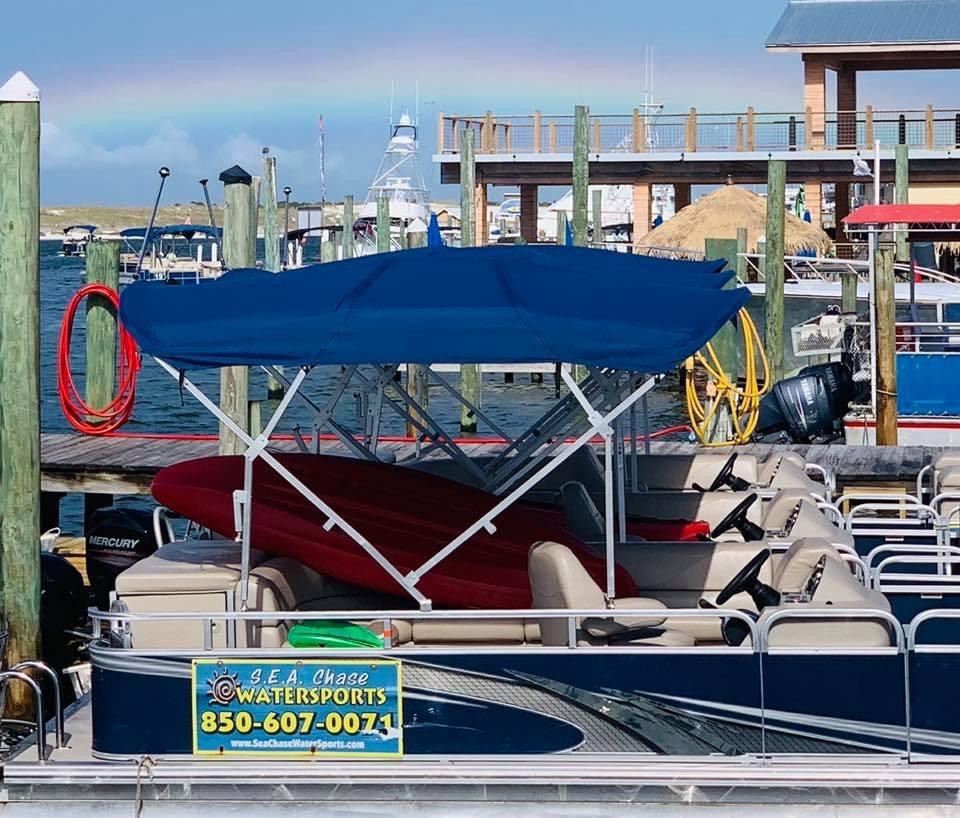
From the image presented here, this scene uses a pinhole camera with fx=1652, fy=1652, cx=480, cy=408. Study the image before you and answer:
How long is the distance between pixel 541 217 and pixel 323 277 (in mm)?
101574

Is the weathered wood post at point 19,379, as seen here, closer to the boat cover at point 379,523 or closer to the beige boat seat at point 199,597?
the boat cover at point 379,523

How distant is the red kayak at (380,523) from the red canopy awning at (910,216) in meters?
9.43

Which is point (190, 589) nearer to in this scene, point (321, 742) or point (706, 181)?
point (321, 742)

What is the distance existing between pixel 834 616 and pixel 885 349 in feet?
34.8

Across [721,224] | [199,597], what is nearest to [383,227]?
[721,224]

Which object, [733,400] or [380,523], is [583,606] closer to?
[380,523]

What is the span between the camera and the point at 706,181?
41656 mm

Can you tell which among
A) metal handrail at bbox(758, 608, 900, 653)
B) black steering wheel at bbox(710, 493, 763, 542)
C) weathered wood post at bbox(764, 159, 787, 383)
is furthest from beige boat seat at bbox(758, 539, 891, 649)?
weathered wood post at bbox(764, 159, 787, 383)

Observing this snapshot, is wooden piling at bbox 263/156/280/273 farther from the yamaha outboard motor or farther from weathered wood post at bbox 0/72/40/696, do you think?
weathered wood post at bbox 0/72/40/696

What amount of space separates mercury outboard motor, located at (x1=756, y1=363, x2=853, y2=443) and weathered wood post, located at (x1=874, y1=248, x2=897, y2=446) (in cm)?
304

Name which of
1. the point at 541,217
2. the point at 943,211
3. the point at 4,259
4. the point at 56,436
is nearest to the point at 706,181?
the point at 943,211

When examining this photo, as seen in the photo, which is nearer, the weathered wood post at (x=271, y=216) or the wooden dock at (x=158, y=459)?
the wooden dock at (x=158, y=459)

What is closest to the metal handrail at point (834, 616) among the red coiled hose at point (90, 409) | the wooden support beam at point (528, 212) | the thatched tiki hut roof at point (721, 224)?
the red coiled hose at point (90, 409)

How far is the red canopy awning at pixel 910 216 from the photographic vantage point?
17250mm
